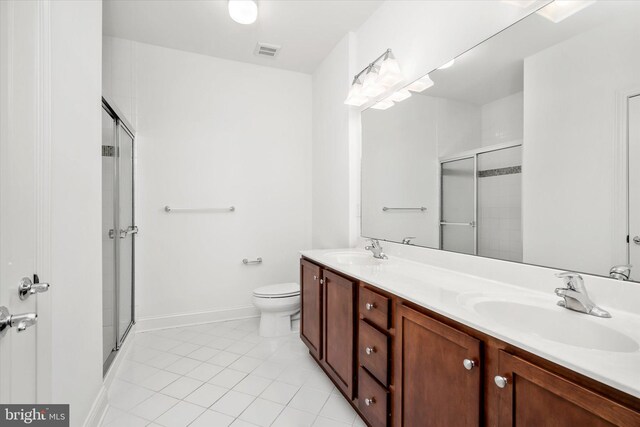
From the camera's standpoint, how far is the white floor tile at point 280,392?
1.69m

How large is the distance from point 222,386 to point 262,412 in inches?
14.9

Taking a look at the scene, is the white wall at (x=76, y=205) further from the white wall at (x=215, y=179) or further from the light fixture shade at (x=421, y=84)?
the light fixture shade at (x=421, y=84)

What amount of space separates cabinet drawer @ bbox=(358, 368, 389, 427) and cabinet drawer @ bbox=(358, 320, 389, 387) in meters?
0.04

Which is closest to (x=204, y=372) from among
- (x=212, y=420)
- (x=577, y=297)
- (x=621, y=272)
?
(x=212, y=420)

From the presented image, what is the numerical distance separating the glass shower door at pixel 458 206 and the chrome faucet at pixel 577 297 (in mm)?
524

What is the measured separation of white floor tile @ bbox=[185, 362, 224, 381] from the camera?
75.3 inches

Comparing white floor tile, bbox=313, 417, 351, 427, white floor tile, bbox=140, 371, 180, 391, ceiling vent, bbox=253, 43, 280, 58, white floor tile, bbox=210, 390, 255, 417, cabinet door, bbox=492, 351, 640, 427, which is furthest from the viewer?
ceiling vent, bbox=253, 43, 280, 58

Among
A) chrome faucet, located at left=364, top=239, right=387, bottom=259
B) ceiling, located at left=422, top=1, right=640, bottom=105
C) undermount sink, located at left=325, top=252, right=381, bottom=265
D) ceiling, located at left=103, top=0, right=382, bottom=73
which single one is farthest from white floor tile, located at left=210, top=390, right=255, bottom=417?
ceiling, located at left=103, top=0, right=382, bottom=73

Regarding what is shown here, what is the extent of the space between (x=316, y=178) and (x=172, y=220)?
146 centimetres

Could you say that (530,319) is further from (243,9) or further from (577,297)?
(243,9)

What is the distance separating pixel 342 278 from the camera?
160cm

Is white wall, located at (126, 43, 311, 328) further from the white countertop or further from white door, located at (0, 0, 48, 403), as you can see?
white door, located at (0, 0, 48, 403)

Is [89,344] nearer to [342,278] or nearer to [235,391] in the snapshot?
[235,391]

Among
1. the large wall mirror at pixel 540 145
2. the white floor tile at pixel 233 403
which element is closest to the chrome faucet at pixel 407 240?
the large wall mirror at pixel 540 145
